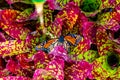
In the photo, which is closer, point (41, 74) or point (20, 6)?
point (41, 74)

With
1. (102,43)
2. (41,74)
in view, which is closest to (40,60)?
(41,74)

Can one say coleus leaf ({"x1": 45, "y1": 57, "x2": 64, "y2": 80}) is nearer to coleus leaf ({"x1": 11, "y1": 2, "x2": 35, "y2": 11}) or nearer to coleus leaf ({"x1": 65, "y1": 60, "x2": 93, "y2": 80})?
coleus leaf ({"x1": 65, "y1": 60, "x2": 93, "y2": 80})

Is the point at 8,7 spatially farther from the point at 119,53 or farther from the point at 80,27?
the point at 119,53

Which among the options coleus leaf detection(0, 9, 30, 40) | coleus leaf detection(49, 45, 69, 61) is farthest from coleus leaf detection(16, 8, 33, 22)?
coleus leaf detection(49, 45, 69, 61)

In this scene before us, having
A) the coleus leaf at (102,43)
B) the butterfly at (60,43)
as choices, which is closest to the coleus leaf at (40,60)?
the butterfly at (60,43)

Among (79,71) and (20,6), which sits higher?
(20,6)

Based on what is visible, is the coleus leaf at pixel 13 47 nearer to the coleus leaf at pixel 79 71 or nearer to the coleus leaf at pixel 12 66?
the coleus leaf at pixel 12 66

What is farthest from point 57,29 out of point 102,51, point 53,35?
point 102,51

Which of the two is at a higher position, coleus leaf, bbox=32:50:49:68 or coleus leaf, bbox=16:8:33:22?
coleus leaf, bbox=16:8:33:22

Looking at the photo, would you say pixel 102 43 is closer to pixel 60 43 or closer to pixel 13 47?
pixel 60 43
